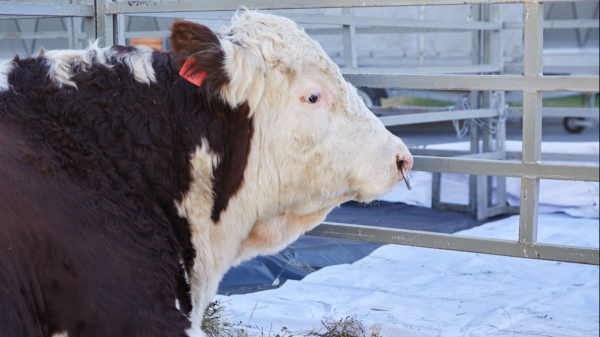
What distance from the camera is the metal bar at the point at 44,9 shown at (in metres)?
2.83

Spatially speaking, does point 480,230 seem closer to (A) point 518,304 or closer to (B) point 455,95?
(A) point 518,304

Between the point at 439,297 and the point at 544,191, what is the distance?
110 inches

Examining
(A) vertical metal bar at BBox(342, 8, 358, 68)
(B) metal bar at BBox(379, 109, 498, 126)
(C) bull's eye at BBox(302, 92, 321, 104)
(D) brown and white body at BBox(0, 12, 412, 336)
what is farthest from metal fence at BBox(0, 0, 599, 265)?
(A) vertical metal bar at BBox(342, 8, 358, 68)

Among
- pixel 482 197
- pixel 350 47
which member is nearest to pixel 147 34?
pixel 350 47

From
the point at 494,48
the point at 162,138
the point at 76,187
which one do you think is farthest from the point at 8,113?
the point at 494,48

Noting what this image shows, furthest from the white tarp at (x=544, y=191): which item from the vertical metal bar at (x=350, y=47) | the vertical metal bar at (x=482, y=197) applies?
the vertical metal bar at (x=350, y=47)

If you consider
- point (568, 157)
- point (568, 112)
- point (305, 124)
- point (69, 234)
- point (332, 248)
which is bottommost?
point (332, 248)

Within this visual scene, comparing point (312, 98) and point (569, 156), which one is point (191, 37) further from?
point (569, 156)

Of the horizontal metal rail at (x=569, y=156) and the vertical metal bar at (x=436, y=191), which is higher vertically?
the horizontal metal rail at (x=569, y=156)

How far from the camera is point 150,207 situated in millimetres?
1831

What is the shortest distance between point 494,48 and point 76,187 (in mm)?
4930

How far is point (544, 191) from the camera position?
5746 mm

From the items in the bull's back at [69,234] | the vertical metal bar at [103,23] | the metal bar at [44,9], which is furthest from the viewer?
the vertical metal bar at [103,23]

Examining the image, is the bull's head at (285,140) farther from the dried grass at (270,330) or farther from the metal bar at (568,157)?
the metal bar at (568,157)
